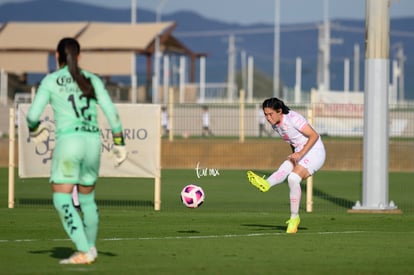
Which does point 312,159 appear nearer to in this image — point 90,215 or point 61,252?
point 61,252

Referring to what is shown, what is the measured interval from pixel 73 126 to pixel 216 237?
4518 mm

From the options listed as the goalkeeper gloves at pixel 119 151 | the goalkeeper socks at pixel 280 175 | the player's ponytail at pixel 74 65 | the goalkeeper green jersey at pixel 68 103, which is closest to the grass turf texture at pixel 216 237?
the goalkeeper socks at pixel 280 175

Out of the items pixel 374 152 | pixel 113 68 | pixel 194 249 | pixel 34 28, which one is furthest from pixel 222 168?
pixel 34 28

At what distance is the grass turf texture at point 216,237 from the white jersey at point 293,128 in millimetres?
1256

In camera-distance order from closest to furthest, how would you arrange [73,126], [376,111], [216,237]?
[73,126] → [216,237] → [376,111]

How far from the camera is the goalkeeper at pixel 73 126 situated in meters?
12.7

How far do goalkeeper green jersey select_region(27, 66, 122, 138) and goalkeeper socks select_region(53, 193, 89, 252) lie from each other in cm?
64

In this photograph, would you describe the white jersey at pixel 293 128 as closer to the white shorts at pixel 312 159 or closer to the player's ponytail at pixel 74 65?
the white shorts at pixel 312 159

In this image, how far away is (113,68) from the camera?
240ft

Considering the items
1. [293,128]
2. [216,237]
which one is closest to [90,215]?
[216,237]

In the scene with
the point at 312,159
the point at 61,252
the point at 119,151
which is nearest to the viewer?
the point at 119,151

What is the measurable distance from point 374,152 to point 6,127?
1287 inches

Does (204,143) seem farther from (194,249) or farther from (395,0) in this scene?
(194,249)

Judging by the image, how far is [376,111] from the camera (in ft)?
75.9
